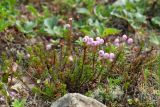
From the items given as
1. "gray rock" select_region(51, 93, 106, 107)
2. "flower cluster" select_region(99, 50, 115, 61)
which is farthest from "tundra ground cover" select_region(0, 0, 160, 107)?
"gray rock" select_region(51, 93, 106, 107)

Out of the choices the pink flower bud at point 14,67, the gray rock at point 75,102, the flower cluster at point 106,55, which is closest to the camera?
the gray rock at point 75,102

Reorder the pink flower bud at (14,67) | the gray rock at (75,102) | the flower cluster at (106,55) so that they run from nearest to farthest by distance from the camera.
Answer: the gray rock at (75,102) < the flower cluster at (106,55) < the pink flower bud at (14,67)

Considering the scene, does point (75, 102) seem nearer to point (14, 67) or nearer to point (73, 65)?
point (73, 65)

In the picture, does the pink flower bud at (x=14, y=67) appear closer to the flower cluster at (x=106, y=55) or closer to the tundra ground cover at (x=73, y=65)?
the tundra ground cover at (x=73, y=65)

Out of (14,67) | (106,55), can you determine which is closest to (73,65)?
(106,55)

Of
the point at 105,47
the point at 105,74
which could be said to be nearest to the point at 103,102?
the point at 105,74

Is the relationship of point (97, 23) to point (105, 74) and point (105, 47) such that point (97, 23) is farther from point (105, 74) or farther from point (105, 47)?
point (105, 74)

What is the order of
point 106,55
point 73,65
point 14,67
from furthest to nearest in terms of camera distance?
point 14,67 < point 73,65 < point 106,55

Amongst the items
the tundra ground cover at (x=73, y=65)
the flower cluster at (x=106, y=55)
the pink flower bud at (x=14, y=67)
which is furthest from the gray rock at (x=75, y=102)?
the pink flower bud at (x=14, y=67)

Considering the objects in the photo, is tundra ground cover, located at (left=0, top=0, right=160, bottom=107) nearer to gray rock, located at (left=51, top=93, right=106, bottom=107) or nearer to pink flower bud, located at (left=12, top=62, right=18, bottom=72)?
pink flower bud, located at (left=12, top=62, right=18, bottom=72)
